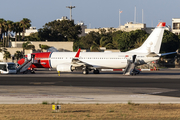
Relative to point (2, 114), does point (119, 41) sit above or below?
above

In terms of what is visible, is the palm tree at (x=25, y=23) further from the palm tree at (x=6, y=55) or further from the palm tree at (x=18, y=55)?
the palm tree at (x=6, y=55)

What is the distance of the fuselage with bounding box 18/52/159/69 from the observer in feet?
167

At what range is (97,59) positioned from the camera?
51.7 meters

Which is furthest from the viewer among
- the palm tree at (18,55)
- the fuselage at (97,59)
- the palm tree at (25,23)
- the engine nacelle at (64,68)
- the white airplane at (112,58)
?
the palm tree at (25,23)

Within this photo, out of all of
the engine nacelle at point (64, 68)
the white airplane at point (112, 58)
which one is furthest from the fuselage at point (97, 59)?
the engine nacelle at point (64, 68)

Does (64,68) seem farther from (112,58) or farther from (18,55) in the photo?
(18,55)

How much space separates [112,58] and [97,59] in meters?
2.37

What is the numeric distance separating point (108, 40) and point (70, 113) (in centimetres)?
11929

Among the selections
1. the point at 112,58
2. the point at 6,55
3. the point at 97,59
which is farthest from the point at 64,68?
the point at 6,55

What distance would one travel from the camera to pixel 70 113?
54.5 ft

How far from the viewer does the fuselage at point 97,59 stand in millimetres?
51000

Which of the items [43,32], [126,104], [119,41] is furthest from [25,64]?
[43,32]

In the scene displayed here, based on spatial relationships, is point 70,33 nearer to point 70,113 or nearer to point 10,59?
point 10,59

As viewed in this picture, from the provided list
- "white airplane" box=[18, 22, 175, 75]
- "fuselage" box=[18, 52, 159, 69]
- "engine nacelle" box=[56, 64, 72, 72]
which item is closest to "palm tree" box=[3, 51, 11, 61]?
"fuselage" box=[18, 52, 159, 69]
